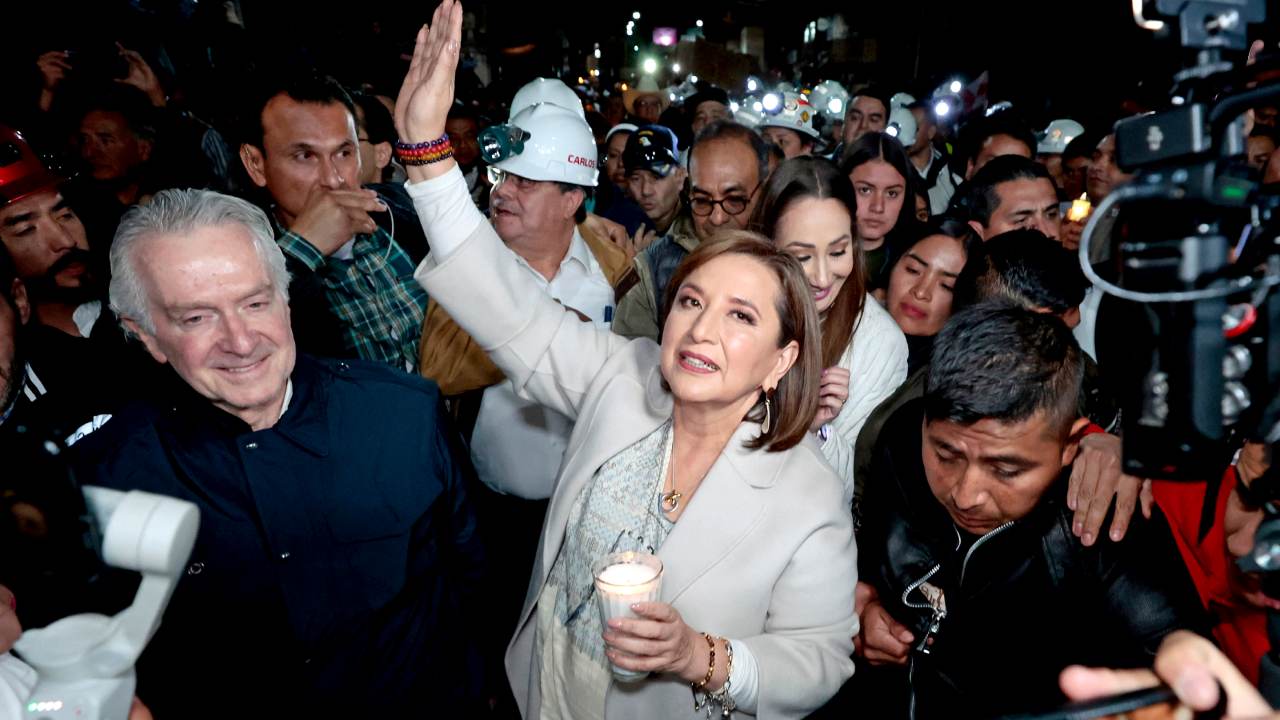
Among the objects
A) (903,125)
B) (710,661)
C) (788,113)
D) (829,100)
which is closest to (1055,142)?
(903,125)

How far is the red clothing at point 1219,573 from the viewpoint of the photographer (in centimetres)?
181

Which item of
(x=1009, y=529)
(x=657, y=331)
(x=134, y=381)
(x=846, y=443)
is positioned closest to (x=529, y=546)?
(x=657, y=331)

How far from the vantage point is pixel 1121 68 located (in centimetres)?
1162

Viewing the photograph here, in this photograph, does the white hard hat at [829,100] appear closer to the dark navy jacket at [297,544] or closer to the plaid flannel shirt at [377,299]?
the plaid flannel shirt at [377,299]

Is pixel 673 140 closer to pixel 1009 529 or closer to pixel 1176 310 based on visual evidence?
pixel 1009 529

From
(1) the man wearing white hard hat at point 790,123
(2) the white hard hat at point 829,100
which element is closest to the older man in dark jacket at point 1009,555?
(1) the man wearing white hard hat at point 790,123

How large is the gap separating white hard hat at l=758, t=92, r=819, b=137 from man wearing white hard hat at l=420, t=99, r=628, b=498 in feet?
9.93

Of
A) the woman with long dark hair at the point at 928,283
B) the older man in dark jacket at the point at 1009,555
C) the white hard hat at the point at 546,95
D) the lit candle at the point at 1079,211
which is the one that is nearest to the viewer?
the older man in dark jacket at the point at 1009,555

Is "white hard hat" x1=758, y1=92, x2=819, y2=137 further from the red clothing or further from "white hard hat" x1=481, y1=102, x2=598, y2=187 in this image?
the red clothing

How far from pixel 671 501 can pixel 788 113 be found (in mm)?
5274

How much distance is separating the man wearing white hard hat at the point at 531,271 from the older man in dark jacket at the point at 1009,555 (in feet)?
4.30

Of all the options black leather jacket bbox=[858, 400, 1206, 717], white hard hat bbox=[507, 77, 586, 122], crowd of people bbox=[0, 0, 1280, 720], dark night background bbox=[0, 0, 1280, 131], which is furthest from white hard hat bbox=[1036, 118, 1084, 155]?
black leather jacket bbox=[858, 400, 1206, 717]

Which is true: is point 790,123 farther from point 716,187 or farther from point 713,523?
point 713,523

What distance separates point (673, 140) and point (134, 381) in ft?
12.8
